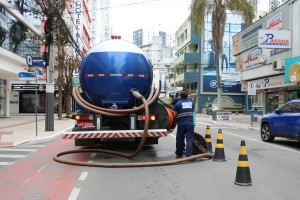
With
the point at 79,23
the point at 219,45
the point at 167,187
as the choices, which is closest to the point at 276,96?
the point at 219,45

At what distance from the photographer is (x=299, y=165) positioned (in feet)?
27.4

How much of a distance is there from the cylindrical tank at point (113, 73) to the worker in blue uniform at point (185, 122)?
4.10ft

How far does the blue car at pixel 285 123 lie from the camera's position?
37.7 feet

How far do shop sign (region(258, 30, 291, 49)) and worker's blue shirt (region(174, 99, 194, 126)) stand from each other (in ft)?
48.4

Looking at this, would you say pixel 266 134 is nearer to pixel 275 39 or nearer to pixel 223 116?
pixel 275 39

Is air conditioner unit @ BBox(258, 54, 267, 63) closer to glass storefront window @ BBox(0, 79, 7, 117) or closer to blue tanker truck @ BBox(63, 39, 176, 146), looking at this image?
blue tanker truck @ BBox(63, 39, 176, 146)

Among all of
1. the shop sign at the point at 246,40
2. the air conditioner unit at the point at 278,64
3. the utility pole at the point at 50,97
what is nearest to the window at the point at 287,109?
the utility pole at the point at 50,97

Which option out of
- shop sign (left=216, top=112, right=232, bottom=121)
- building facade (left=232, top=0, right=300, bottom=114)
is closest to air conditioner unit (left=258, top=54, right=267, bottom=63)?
building facade (left=232, top=0, right=300, bottom=114)

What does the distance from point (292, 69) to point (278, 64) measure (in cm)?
335

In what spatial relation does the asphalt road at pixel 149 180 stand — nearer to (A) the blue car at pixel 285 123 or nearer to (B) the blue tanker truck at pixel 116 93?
(B) the blue tanker truck at pixel 116 93

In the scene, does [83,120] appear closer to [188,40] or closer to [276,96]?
[276,96]

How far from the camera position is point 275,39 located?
22656mm

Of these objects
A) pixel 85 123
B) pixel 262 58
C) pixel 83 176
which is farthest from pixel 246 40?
pixel 83 176

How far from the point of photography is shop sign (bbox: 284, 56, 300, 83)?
20469 millimetres
